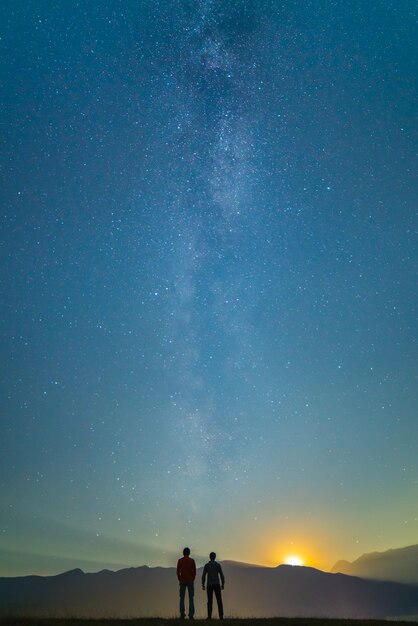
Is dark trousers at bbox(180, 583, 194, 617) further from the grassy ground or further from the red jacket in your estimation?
the grassy ground

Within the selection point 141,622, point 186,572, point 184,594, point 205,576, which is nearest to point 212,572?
point 205,576

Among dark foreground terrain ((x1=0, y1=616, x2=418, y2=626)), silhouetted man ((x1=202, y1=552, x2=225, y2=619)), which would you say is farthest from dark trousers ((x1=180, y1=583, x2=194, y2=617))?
dark foreground terrain ((x1=0, y1=616, x2=418, y2=626))

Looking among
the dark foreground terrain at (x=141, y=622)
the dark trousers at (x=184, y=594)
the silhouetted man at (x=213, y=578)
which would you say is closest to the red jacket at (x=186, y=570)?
the dark trousers at (x=184, y=594)

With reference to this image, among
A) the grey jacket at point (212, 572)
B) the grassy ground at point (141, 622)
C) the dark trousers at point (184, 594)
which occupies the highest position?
the grey jacket at point (212, 572)

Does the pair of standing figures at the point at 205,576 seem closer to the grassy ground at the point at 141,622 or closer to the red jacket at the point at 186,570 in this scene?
the red jacket at the point at 186,570

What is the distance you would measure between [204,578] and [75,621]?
3507mm

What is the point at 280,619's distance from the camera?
14.8 metres

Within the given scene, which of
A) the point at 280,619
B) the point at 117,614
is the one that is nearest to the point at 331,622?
the point at 280,619

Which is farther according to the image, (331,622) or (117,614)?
(117,614)

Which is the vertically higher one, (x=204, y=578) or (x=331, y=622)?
(x=204, y=578)

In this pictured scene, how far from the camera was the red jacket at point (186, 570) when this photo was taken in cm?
1538

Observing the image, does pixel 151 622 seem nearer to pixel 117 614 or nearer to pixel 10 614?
pixel 117 614

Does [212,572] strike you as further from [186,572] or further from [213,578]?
[186,572]

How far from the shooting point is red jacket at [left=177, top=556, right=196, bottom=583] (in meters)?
15.4
